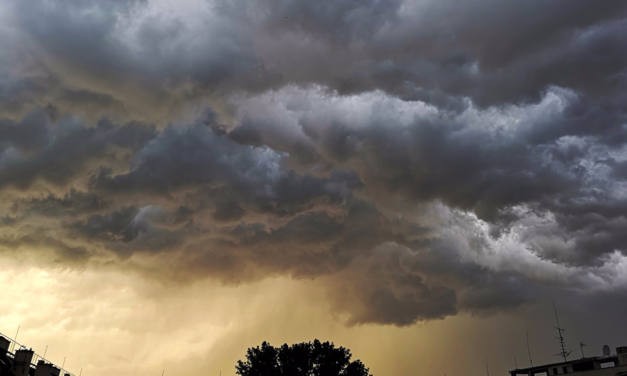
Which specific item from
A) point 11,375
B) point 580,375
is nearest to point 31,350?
point 11,375

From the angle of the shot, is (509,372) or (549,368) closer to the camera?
(549,368)

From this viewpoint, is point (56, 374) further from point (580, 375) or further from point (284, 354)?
point (580, 375)

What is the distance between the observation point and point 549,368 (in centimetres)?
8088

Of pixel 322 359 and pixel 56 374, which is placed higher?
pixel 322 359

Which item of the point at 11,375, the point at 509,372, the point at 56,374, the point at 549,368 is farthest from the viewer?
the point at 509,372

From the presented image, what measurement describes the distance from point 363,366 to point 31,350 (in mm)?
→ 49884

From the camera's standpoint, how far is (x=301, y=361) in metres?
82.2

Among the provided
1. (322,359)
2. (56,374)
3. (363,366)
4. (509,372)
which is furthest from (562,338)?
(56,374)

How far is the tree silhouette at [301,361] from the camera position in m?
80.5

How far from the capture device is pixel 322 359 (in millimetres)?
82250

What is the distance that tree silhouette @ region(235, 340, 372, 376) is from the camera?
80.5 metres

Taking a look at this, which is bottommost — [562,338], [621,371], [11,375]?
[11,375]

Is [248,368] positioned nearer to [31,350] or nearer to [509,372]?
[31,350]

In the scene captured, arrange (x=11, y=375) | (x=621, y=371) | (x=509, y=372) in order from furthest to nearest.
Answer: (x=509, y=372)
(x=621, y=371)
(x=11, y=375)
